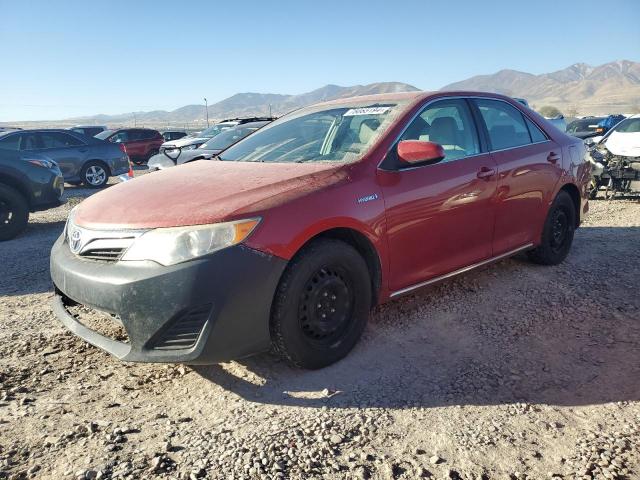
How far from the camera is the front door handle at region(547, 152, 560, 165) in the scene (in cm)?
452

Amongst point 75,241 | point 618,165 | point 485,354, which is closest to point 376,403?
point 485,354

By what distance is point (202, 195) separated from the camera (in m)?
2.80

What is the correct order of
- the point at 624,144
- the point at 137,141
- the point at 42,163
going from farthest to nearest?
the point at 137,141 < the point at 624,144 < the point at 42,163

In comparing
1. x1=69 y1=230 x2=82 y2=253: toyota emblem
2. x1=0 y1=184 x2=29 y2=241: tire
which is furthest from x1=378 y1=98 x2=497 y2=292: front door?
x1=0 y1=184 x2=29 y2=241: tire

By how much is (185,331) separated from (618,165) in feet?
27.3

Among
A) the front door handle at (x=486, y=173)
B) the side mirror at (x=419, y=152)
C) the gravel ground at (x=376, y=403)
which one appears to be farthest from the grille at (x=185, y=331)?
the front door handle at (x=486, y=173)

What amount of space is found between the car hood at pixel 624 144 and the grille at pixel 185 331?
329 inches

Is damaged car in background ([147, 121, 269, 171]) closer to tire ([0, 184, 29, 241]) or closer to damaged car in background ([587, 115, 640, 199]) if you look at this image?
tire ([0, 184, 29, 241])

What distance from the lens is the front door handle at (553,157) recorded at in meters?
4.52

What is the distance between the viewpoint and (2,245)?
6598mm

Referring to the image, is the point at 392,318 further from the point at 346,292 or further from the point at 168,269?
the point at 168,269

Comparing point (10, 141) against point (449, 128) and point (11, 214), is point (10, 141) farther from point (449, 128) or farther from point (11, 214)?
point (449, 128)

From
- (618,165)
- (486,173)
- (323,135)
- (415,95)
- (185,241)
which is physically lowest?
(618,165)

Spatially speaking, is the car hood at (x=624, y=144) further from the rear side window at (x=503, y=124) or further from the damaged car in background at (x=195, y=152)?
the damaged car in background at (x=195, y=152)
